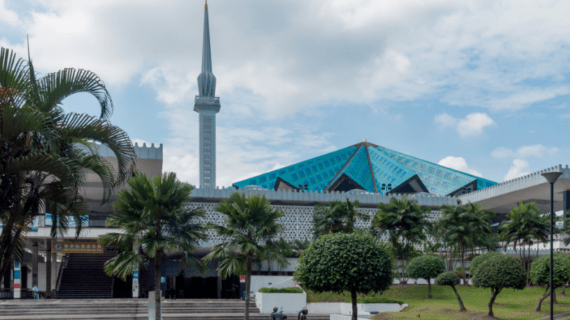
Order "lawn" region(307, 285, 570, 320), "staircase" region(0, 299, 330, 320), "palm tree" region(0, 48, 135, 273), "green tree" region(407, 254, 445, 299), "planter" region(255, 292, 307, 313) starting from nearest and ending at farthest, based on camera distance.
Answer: "palm tree" region(0, 48, 135, 273) < "lawn" region(307, 285, 570, 320) < "staircase" region(0, 299, 330, 320) < "planter" region(255, 292, 307, 313) < "green tree" region(407, 254, 445, 299)

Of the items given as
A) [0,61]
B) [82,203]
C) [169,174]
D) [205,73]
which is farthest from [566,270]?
[205,73]

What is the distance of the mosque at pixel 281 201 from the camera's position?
35.8 metres

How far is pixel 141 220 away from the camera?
21.0m

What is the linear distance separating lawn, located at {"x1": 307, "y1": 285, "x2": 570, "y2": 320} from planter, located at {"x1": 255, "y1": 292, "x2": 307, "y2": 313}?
3.28 feet

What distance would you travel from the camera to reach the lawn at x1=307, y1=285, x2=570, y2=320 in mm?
23641

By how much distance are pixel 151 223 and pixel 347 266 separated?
7416 mm

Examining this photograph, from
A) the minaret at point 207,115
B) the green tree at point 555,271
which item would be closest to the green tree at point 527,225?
the green tree at point 555,271

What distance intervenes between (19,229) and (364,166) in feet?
189

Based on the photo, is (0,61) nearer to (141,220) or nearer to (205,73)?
(141,220)

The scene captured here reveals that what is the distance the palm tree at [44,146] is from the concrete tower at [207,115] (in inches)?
2934

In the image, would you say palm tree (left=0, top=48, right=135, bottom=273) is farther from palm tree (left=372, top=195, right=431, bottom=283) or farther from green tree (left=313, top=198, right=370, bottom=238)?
palm tree (left=372, top=195, right=431, bottom=283)

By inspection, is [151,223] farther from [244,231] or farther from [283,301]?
[283,301]

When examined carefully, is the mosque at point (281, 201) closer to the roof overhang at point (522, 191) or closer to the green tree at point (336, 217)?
the roof overhang at point (522, 191)

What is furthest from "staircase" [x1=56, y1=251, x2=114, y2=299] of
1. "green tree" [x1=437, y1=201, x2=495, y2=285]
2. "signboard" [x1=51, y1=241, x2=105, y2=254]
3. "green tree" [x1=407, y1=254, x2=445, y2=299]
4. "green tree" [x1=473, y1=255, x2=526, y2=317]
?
"green tree" [x1=473, y1=255, x2=526, y2=317]
